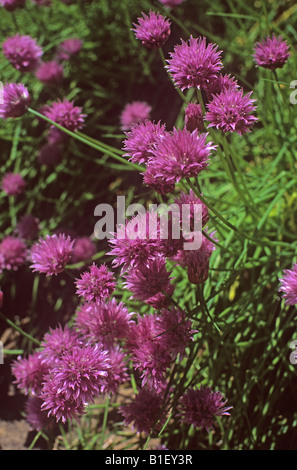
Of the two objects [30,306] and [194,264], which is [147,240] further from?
[30,306]

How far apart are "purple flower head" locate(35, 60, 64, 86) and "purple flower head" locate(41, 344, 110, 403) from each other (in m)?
1.08

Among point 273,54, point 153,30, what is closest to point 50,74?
point 153,30

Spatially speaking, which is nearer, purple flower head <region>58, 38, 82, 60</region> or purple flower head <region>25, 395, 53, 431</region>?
purple flower head <region>25, 395, 53, 431</region>

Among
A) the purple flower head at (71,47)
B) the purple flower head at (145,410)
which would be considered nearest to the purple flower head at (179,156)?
the purple flower head at (145,410)

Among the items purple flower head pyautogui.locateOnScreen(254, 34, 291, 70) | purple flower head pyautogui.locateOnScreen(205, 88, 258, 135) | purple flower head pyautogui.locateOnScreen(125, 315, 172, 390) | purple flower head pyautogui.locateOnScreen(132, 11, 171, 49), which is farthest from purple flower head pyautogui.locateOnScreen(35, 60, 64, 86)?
purple flower head pyautogui.locateOnScreen(125, 315, 172, 390)

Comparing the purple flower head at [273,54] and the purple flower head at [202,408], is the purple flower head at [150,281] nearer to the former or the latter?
the purple flower head at [202,408]

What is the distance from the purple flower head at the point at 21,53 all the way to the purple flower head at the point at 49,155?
1.16 ft

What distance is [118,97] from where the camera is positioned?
6.72ft

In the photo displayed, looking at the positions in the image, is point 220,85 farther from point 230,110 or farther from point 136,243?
point 136,243

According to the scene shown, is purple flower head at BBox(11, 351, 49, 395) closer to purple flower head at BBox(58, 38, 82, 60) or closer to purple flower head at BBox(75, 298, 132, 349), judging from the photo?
purple flower head at BBox(75, 298, 132, 349)

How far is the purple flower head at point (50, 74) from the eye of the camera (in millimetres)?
1671

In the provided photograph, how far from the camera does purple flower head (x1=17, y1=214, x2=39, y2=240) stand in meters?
1.62
